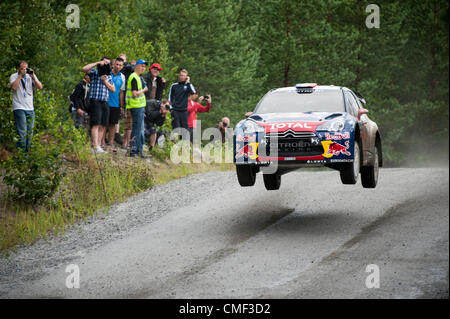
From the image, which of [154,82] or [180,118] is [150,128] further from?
[154,82]

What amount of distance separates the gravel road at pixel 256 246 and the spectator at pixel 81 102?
299 cm

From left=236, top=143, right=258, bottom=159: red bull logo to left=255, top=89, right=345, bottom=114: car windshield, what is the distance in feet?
4.42

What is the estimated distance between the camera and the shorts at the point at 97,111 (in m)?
14.9

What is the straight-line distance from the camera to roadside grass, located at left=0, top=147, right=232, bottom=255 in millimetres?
13312

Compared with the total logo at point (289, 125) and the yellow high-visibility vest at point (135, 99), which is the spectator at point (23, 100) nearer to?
the yellow high-visibility vest at point (135, 99)

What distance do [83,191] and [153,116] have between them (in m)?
2.79

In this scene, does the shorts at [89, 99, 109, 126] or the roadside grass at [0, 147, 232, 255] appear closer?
the roadside grass at [0, 147, 232, 255]

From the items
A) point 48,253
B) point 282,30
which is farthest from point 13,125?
point 282,30

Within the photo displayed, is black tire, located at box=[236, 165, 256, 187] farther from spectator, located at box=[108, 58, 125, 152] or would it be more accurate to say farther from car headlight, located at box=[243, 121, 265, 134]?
spectator, located at box=[108, 58, 125, 152]

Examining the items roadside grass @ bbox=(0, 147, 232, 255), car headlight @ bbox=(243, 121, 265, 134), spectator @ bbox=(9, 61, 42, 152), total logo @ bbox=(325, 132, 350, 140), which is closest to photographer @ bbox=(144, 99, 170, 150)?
roadside grass @ bbox=(0, 147, 232, 255)

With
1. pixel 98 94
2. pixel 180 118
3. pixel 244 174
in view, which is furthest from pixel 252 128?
pixel 180 118

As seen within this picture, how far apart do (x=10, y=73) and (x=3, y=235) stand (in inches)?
161

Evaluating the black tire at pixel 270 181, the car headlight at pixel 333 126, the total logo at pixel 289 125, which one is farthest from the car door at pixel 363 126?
the black tire at pixel 270 181
